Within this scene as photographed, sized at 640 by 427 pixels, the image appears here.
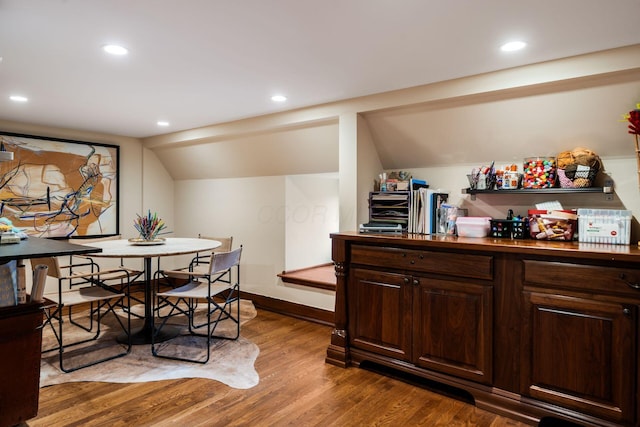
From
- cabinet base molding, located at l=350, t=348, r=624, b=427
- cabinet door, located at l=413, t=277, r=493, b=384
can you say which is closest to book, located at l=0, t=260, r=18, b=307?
cabinet base molding, located at l=350, t=348, r=624, b=427

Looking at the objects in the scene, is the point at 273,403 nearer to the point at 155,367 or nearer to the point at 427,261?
the point at 155,367

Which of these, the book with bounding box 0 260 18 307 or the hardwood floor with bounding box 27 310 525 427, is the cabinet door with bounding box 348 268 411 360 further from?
the book with bounding box 0 260 18 307

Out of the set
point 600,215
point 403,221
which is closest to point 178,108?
point 403,221

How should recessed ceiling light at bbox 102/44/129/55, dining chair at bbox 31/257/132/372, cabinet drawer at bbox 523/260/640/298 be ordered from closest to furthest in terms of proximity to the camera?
1. cabinet drawer at bbox 523/260/640/298
2. recessed ceiling light at bbox 102/44/129/55
3. dining chair at bbox 31/257/132/372

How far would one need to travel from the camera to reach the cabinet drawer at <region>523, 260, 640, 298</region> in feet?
6.26

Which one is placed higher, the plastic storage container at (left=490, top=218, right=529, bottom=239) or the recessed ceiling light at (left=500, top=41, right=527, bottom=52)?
the recessed ceiling light at (left=500, top=41, right=527, bottom=52)

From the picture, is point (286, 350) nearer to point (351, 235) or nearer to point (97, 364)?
point (351, 235)

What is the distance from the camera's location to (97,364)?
114 inches

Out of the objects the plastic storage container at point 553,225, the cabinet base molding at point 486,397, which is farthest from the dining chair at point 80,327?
the plastic storage container at point 553,225

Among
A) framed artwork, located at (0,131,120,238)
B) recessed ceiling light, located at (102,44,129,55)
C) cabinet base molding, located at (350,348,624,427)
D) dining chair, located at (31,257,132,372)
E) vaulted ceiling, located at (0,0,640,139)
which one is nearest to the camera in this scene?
vaulted ceiling, located at (0,0,640,139)

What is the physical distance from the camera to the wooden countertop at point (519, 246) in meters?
1.94

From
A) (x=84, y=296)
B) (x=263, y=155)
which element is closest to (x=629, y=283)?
(x=263, y=155)

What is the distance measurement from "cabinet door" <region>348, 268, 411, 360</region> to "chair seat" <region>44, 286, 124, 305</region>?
183cm

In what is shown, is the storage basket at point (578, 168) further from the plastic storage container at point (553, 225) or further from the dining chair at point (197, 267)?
the dining chair at point (197, 267)
